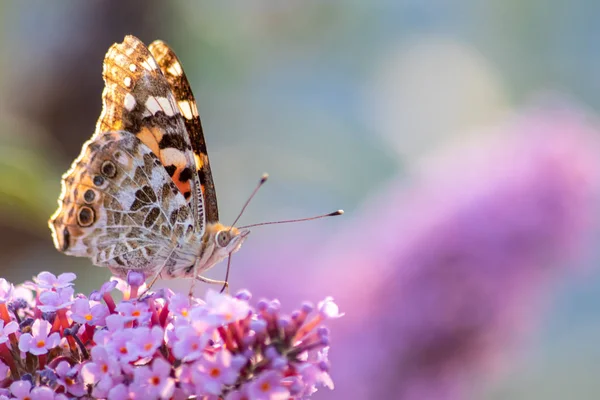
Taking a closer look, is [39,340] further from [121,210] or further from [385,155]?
[385,155]

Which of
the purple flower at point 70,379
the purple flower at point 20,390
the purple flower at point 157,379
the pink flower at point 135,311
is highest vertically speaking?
the pink flower at point 135,311

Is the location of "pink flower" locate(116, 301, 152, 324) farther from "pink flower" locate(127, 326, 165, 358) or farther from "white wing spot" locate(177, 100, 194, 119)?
"white wing spot" locate(177, 100, 194, 119)

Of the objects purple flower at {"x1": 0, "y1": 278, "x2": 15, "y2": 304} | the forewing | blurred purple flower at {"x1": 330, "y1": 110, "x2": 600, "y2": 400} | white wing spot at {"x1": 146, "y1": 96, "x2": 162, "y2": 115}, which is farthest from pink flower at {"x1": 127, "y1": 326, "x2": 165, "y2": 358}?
blurred purple flower at {"x1": 330, "y1": 110, "x2": 600, "y2": 400}

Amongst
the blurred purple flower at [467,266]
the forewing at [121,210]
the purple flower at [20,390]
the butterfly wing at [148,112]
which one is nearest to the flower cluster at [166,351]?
the purple flower at [20,390]

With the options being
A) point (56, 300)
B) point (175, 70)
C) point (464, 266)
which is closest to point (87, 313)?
point (56, 300)

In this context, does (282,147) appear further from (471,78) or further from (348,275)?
(471,78)

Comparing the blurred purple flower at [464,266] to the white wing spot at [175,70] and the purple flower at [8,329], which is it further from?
the purple flower at [8,329]
